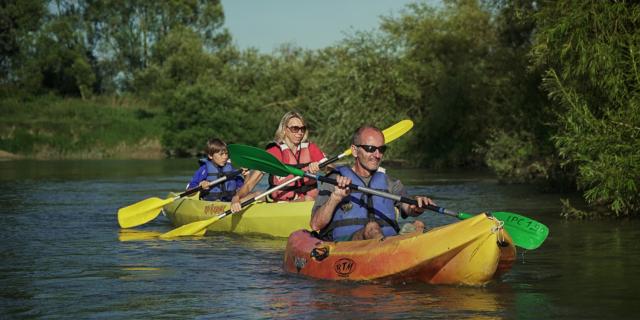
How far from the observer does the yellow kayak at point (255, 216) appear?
10.8 meters

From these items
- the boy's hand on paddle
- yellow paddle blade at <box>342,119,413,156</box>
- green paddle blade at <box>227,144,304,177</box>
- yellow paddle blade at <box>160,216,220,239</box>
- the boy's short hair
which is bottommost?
yellow paddle blade at <box>160,216,220,239</box>

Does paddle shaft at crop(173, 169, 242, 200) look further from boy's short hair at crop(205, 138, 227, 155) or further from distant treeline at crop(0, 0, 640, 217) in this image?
distant treeline at crop(0, 0, 640, 217)

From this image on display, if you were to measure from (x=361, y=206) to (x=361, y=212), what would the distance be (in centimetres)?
5

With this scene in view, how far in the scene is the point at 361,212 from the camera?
768 cm

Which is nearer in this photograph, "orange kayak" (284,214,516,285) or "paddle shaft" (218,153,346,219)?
"orange kayak" (284,214,516,285)

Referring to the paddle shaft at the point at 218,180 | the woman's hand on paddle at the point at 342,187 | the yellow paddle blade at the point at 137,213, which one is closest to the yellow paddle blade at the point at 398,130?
the paddle shaft at the point at 218,180

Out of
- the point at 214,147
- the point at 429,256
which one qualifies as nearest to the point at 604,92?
the point at 214,147

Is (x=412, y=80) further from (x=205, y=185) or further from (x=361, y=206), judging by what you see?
(x=361, y=206)

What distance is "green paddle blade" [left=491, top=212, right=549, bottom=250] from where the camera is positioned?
288 inches

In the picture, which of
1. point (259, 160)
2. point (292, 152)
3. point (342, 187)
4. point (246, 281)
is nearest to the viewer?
point (342, 187)

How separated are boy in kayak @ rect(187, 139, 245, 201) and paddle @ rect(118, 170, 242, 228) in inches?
5.0

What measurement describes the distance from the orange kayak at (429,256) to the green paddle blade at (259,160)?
1.31 meters

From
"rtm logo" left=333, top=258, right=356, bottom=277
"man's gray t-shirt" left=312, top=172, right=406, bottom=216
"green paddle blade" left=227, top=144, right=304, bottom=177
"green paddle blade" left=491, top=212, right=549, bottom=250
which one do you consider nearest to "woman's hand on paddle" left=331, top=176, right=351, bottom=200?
"man's gray t-shirt" left=312, top=172, right=406, bottom=216

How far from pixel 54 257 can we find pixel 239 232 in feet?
8.11
